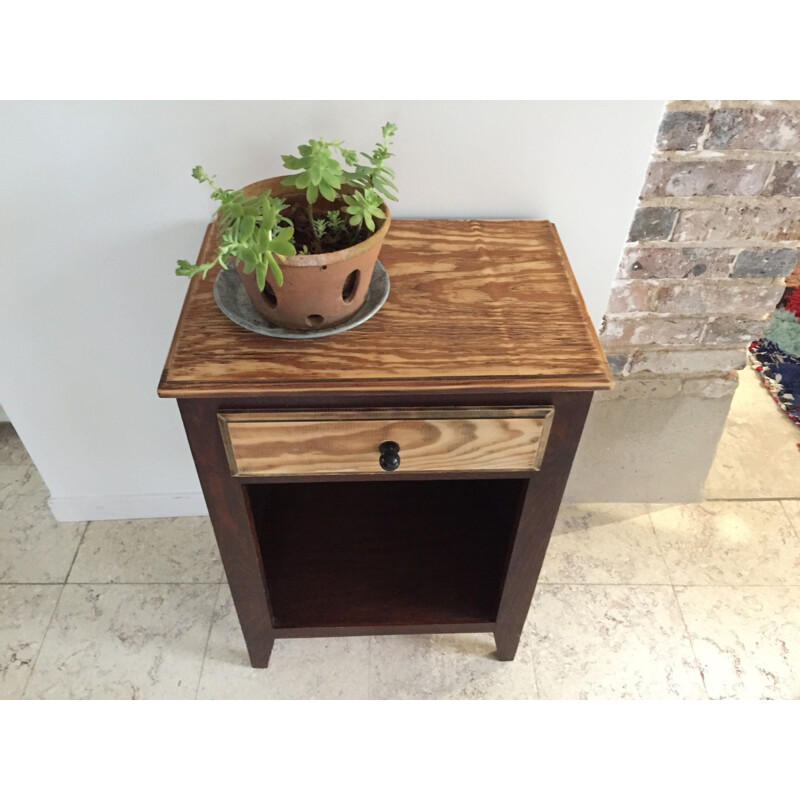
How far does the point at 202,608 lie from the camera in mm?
1400

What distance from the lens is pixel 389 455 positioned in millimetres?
902

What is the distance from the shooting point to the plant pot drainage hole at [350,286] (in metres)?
0.87

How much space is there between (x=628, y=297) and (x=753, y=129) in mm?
340

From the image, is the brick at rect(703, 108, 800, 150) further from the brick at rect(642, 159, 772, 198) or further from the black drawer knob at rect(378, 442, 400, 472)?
the black drawer knob at rect(378, 442, 400, 472)

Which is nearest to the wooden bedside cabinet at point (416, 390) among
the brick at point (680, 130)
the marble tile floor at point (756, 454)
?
the brick at point (680, 130)

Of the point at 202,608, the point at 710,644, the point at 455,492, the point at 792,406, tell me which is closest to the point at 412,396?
the point at 455,492

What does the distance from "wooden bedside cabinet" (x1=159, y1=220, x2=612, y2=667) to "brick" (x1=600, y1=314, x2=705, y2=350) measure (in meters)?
0.31

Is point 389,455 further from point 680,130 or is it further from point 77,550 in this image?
point 77,550

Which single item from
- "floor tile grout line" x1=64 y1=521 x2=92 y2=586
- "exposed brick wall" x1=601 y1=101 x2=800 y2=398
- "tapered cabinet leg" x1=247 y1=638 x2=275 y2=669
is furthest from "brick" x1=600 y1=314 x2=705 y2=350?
"floor tile grout line" x1=64 y1=521 x2=92 y2=586

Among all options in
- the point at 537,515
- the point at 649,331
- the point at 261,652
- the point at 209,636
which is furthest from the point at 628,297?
the point at 209,636

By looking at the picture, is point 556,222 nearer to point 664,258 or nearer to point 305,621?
point 664,258

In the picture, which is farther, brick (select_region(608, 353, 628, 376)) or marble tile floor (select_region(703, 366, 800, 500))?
marble tile floor (select_region(703, 366, 800, 500))

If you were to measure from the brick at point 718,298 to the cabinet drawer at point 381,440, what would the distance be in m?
0.52

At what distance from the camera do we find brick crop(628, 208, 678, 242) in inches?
44.5
